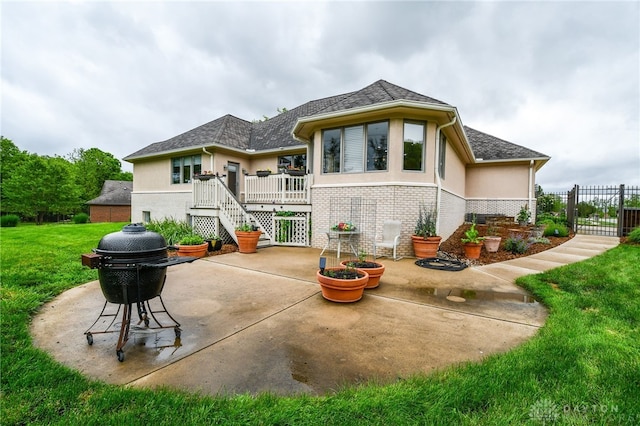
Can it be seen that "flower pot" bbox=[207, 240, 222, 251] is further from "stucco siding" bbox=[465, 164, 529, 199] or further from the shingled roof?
the shingled roof

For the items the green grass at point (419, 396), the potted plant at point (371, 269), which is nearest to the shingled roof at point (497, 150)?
the potted plant at point (371, 269)

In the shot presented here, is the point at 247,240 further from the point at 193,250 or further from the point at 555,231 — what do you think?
the point at 555,231

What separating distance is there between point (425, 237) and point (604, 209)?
10866 millimetres

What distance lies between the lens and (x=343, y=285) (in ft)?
12.4

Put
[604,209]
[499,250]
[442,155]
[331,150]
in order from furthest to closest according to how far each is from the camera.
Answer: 1. [604,209]
2. [442,155]
3. [331,150]
4. [499,250]

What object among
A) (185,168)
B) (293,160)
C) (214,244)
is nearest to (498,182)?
(293,160)

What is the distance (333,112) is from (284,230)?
429cm

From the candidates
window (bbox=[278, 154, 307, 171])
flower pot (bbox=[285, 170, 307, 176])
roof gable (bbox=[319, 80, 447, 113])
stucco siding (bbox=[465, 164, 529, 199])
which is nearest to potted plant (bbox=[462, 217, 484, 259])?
roof gable (bbox=[319, 80, 447, 113])

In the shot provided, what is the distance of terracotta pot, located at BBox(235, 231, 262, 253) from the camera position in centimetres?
793

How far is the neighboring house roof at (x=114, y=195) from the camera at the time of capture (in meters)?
30.5

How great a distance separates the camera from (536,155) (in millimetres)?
12438

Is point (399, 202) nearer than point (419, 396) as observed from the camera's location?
No

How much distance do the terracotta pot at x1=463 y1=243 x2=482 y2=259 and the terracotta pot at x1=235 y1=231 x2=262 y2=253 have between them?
6.07 m

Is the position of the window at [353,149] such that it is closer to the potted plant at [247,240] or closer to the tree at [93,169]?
the potted plant at [247,240]
